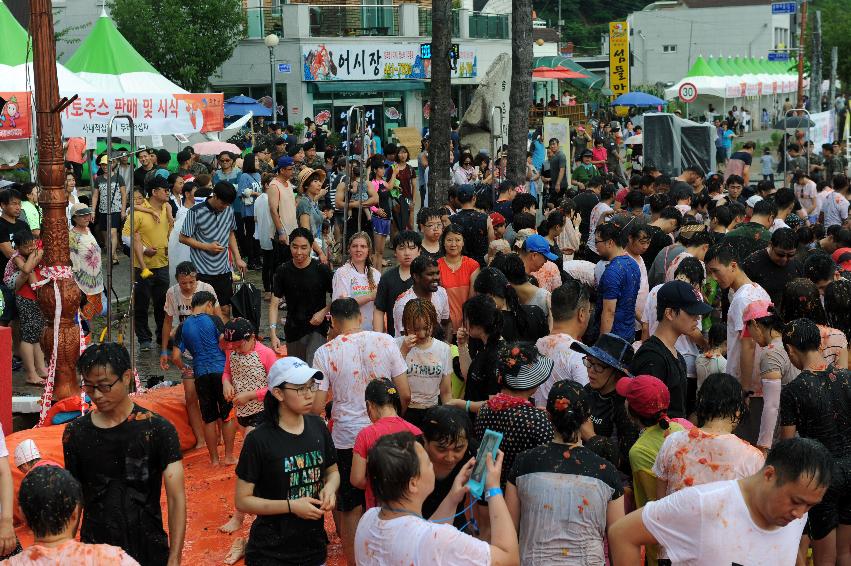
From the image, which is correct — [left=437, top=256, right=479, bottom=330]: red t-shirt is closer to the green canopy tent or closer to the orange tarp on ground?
the orange tarp on ground

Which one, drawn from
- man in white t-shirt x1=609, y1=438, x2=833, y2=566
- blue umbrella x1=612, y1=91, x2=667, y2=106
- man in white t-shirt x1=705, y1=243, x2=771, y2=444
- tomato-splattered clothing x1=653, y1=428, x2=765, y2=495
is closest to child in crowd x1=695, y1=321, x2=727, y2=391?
man in white t-shirt x1=705, y1=243, x2=771, y2=444

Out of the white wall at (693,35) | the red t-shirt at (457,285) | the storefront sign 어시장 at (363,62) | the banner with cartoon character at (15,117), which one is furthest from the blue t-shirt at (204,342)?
the white wall at (693,35)

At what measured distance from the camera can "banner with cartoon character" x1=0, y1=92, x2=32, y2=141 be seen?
13594 millimetres

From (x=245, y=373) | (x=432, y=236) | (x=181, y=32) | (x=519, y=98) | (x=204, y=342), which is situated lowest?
(x=245, y=373)

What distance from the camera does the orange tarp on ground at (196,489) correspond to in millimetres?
7223

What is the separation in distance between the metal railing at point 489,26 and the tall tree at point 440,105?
24124 mm

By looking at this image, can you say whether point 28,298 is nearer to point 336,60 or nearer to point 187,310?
point 187,310

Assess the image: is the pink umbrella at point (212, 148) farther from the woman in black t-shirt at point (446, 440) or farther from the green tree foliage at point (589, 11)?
the green tree foliage at point (589, 11)

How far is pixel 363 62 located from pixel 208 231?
2665 centimetres

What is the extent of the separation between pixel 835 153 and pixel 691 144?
3.23m

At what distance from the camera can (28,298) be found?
10.5 metres

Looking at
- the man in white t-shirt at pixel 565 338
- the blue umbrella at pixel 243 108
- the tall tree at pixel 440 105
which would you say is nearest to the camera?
the man in white t-shirt at pixel 565 338

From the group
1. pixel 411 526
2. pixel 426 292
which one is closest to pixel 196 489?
pixel 426 292

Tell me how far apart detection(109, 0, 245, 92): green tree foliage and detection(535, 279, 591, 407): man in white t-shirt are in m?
27.2
